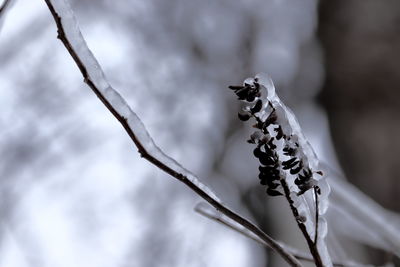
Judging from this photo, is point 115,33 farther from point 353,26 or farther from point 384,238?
point 384,238

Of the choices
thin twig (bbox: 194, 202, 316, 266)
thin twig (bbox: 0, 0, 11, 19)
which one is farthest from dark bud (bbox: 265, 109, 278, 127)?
thin twig (bbox: 0, 0, 11, 19)

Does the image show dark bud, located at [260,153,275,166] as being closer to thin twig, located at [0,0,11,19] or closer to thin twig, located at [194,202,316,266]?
thin twig, located at [194,202,316,266]

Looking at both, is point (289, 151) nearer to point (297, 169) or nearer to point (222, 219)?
point (297, 169)

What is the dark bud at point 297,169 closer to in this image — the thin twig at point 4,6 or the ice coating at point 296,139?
the ice coating at point 296,139

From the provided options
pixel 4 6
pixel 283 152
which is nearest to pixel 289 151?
pixel 283 152

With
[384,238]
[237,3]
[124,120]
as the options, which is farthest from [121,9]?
[124,120]

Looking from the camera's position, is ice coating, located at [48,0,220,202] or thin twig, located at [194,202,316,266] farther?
thin twig, located at [194,202,316,266]

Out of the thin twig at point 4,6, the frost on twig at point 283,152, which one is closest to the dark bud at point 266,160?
the frost on twig at point 283,152
